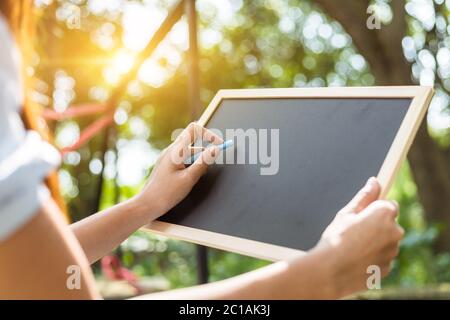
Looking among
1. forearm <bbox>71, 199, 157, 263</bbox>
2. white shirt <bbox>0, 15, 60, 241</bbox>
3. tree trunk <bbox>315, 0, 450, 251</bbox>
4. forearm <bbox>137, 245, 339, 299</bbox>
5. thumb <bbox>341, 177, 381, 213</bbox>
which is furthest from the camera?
tree trunk <bbox>315, 0, 450, 251</bbox>

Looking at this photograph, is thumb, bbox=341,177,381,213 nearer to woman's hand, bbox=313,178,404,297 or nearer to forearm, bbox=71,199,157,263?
woman's hand, bbox=313,178,404,297

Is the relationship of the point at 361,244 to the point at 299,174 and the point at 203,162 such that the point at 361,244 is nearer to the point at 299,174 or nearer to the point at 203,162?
the point at 299,174

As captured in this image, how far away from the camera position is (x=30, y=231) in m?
0.68

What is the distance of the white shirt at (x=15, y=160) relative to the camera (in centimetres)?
66

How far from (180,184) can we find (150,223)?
11cm

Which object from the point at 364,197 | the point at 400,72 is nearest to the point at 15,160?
the point at 364,197

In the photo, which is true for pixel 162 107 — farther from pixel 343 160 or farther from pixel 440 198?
pixel 343 160

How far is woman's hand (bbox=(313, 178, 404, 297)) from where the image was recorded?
834mm

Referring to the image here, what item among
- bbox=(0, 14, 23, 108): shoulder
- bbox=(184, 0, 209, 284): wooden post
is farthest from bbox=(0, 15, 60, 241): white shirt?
bbox=(184, 0, 209, 284): wooden post

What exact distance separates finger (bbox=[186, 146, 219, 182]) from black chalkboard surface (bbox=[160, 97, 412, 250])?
2cm

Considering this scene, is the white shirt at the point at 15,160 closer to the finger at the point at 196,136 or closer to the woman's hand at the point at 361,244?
the woman's hand at the point at 361,244
